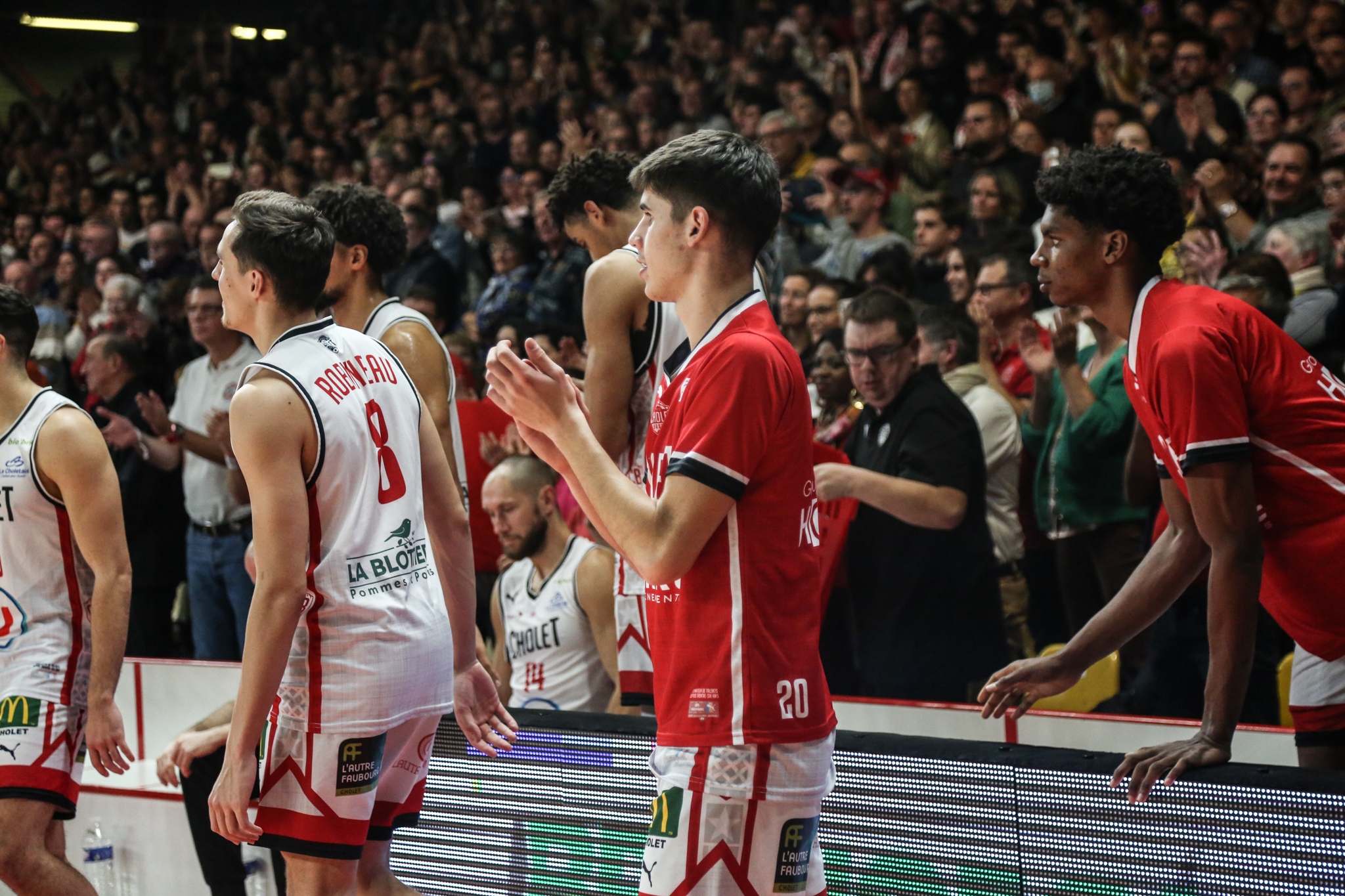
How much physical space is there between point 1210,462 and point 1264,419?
20cm

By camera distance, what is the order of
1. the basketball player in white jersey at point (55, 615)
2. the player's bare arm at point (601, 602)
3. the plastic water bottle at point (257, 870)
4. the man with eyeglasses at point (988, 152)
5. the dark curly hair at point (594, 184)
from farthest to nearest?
the man with eyeglasses at point (988, 152) < the player's bare arm at point (601, 602) < the plastic water bottle at point (257, 870) < the dark curly hair at point (594, 184) < the basketball player in white jersey at point (55, 615)

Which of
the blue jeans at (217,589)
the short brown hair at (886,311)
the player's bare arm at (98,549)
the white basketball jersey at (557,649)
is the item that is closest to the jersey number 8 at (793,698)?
the player's bare arm at (98,549)

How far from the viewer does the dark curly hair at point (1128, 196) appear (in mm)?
2924

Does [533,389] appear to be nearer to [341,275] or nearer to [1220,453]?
[1220,453]

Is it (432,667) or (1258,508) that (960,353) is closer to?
(1258,508)

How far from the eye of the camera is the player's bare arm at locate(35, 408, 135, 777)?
143 inches

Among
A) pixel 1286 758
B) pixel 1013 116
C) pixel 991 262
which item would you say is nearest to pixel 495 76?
pixel 1013 116

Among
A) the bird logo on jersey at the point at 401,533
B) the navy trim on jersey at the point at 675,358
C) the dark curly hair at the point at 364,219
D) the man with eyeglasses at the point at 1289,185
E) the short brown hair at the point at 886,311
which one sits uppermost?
the man with eyeglasses at the point at 1289,185

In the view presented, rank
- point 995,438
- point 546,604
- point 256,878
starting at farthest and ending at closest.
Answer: point 995,438
point 546,604
point 256,878

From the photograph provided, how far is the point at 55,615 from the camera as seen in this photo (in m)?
3.72

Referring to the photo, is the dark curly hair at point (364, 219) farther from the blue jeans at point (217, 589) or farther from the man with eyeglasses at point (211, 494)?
the blue jeans at point (217, 589)

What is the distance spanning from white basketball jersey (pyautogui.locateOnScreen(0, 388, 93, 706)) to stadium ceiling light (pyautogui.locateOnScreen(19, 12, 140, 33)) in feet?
67.6

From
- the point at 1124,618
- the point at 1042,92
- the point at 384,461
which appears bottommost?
the point at 1124,618

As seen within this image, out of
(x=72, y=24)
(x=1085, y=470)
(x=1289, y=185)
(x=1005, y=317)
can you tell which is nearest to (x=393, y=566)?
(x=1085, y=470)
